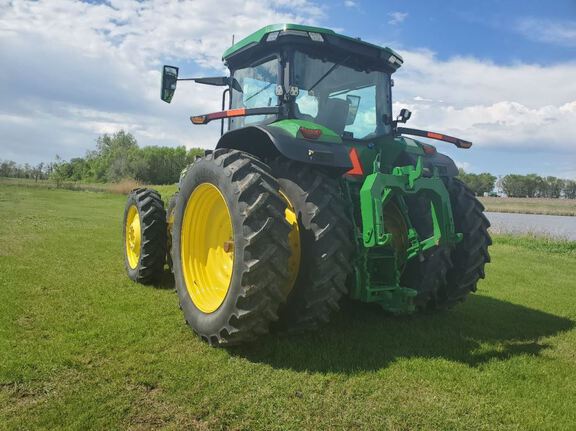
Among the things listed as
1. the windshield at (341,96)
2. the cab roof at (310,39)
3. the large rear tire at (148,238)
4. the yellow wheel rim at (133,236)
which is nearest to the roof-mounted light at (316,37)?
the cab roof at (310,39)

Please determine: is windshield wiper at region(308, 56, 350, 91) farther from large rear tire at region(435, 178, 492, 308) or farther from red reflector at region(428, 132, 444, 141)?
large rear tire at region(435, 178, 492, 308)

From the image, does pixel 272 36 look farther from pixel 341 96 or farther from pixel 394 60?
pixel 394 60

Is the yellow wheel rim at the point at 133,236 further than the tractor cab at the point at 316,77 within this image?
Yes

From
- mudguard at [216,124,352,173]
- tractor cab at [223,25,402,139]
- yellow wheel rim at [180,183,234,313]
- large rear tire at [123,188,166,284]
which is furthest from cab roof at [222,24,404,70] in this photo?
large rear tire at [123,188,166,284]

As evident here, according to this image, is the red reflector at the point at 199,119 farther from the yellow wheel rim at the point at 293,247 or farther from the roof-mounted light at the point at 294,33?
the yellow wheel rim at the point at 293,247

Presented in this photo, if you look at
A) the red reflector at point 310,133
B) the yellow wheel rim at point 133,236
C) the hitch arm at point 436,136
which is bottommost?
the yellow wheel rim at point 133,236

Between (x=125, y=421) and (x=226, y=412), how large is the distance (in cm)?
60

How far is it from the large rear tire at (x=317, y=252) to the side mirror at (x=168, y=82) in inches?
91.5

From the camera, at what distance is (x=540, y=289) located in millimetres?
7562

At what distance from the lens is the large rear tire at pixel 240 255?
11.1 ft

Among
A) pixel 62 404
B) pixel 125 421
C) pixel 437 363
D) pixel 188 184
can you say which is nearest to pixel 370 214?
pixel 437 363

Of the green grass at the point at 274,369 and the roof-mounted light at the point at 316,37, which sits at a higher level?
the roof-mounted light at the point at 316,37

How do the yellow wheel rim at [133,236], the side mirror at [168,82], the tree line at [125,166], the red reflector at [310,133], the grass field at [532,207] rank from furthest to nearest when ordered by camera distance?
the tree line at [125,166] < the grass field at [532,207] < the yellow wheel rim at [133,236] < the side mirror at [168,82] < the red reflector at [310,133]

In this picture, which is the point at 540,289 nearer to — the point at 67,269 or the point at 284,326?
the point at 284,326
